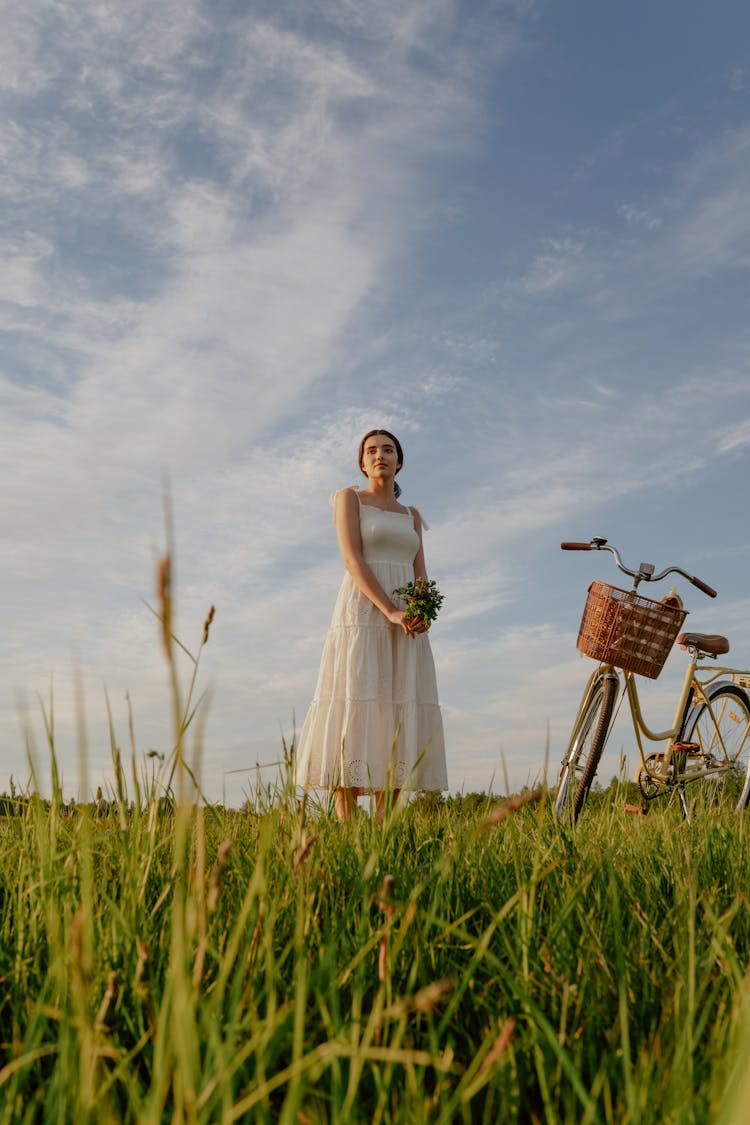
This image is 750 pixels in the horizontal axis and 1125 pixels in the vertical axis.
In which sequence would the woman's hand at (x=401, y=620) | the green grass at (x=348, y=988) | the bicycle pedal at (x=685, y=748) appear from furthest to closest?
the bicycle pedal at (x=685, y=748)
the woman's hand at (x=401, y=620)
the green grass at (x=348, y=988)

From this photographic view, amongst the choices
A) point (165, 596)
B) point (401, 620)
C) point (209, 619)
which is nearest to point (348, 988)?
Result: point (209, 619)

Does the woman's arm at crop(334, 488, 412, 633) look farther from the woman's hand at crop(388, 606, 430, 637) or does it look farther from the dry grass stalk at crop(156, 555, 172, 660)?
the dry grass stalk at crop(156, 555, 172, 660)

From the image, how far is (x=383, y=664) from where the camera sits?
657cm

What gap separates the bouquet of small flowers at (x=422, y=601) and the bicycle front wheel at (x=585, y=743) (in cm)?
140

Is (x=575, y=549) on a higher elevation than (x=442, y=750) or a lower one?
higher

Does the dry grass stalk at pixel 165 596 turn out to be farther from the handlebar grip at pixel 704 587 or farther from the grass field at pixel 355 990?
the handlebar grip at pixel 704 587

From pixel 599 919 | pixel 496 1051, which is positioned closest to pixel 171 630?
pixel 496 1051

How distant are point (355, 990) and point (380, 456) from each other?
573 centimetres

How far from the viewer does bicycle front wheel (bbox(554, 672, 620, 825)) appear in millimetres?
6625

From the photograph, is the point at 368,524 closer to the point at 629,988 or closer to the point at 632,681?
the point at 632,681

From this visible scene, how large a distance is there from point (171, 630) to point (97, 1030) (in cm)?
68

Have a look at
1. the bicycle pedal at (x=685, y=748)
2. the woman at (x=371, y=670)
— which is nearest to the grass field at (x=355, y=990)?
the woman at (x=371, y=670)

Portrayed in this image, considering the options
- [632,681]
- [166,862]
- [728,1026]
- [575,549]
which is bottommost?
[728,1026]

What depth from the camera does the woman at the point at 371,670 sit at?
6359 millimetres
